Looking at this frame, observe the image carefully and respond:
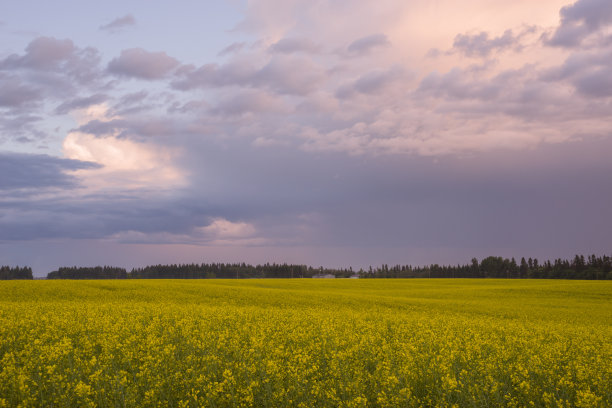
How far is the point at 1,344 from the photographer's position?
38.8 feet

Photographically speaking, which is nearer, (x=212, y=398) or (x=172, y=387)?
(x=212, y=398)

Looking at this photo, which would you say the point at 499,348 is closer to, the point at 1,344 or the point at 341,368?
the point at 341,368

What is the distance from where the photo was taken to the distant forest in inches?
4141

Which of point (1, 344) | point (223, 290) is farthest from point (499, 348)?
point (223, 290)

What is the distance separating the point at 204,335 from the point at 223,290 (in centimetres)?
2781

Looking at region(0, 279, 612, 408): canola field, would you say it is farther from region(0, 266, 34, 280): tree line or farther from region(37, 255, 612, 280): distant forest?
region(0, 266, 34, 280): tree line

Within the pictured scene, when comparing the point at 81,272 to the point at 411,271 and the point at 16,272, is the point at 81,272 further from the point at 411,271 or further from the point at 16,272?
the point at 411,271

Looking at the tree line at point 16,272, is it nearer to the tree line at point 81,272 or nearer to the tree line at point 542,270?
the tree line at point 81,272

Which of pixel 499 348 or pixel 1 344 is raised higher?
pixel 1 344

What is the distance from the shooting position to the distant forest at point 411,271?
105188 mm

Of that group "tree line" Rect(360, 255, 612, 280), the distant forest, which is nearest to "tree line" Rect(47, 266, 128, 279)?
the distant forest

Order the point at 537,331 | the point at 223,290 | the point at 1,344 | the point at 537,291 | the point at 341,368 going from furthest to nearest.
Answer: the point at 537,291, the point at 223,290, the point at 537,331, the point at 1,344, the point at 341,368

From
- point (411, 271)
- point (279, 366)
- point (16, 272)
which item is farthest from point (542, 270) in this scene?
point (16, 272)

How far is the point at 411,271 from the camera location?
5487 inches
